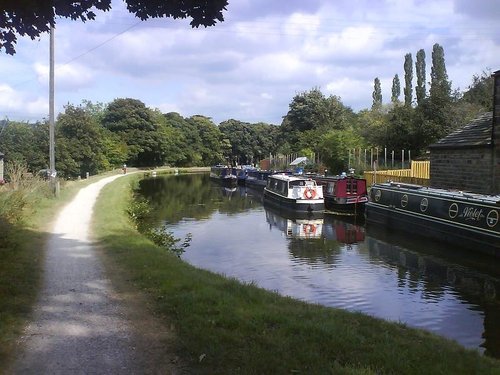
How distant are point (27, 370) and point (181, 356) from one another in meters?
1.39

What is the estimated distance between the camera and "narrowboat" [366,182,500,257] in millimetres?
15711

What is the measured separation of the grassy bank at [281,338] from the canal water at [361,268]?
2.94 metres

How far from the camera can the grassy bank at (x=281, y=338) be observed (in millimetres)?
4910

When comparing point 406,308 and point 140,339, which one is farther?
point 406,308

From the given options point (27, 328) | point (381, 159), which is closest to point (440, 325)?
point (27, 328)

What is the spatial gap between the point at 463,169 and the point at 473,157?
857 millimetres

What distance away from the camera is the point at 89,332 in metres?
5.81

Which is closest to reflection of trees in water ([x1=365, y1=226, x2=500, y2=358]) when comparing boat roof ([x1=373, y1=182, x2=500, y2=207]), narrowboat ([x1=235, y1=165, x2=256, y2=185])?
boat roof ([x1=373, y1=182, x2=500, y2=207])

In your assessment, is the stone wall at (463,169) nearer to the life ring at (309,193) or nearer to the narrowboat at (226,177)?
the life ring at (309,193)

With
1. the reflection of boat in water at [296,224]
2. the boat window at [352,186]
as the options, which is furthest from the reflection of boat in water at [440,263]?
the boat window at [352,186]

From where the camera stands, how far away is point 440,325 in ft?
31.3

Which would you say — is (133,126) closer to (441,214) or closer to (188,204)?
(188,204)

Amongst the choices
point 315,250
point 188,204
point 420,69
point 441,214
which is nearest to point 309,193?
point 188,204

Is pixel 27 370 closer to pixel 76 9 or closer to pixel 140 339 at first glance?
pixel 140 339
